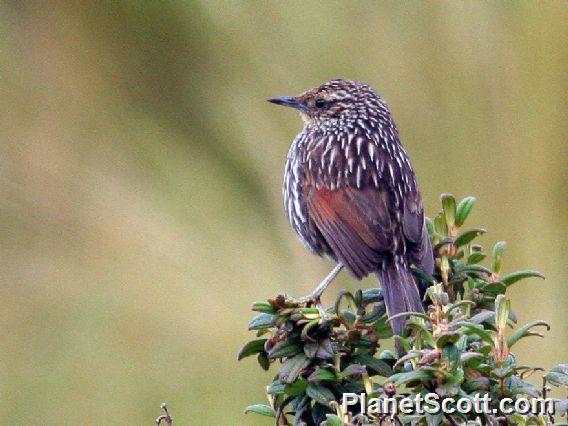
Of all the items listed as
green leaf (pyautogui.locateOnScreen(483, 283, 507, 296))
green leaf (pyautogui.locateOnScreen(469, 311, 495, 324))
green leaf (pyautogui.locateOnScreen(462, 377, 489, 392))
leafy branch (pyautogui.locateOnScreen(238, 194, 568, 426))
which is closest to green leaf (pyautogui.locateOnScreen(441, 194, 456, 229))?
leafy branch (pyautogui.locateOnScreen(238, 194, 568, 426))

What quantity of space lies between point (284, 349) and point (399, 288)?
0.97 m

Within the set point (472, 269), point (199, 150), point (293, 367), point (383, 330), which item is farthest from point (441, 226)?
point (199, 150)

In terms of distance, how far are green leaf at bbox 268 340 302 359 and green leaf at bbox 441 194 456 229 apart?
484mm

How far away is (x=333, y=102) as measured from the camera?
447 centimetres

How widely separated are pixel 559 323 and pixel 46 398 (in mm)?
2338

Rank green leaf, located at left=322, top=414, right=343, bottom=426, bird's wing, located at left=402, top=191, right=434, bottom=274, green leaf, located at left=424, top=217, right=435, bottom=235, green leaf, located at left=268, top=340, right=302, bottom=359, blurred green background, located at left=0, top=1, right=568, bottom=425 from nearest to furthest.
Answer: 1. green leaf, located at left=322, top=414, right=343, bottom=426
2. green leaf, located at left=268, top=340, right=302, bottom=359
3. green leaf, located at left=424, top=217, right=435, bottom=235
4. bird's wing, located at left=402, top=191, right=434, bottom=274
5. blurred green background, located at left=0, top=1, right=568, bottom=425

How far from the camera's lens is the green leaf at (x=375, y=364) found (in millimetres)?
2166

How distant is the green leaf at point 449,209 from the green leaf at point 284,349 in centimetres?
48

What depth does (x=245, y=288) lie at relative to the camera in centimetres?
571

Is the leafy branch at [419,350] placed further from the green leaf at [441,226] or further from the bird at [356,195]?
the bird at [356,195]

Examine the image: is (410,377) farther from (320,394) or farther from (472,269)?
(472,269)

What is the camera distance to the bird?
3498mm

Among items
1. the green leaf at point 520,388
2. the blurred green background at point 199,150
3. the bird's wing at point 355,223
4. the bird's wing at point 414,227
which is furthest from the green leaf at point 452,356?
the blurred green background at point 199,150

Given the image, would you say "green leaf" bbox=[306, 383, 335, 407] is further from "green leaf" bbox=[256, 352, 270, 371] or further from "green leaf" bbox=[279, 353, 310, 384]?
"green leaf" bbox=[256, 352, 270, 371]
